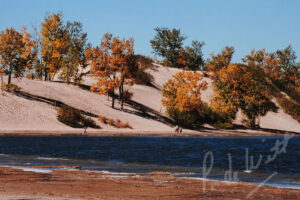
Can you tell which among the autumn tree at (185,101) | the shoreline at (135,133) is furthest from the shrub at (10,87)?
the autumn tree at (185,101)

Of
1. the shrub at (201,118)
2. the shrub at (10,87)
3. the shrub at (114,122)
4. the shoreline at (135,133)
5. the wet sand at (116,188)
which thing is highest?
the shrub at (10,87)

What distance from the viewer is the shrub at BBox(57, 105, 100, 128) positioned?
72.1 metres

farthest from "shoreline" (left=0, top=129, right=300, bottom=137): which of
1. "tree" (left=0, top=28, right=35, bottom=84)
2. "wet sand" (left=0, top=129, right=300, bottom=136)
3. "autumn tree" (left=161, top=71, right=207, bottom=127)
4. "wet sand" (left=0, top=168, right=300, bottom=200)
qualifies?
"wet sand" (left=0, top=168, right=300, bottom=200)

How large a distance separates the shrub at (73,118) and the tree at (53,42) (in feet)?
66.4

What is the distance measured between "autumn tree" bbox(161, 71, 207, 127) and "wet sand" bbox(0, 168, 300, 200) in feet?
216

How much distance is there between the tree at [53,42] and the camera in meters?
92.0

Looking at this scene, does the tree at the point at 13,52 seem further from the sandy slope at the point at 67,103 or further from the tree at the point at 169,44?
the tree at the point at 169,44

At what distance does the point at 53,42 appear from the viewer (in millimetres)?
92000

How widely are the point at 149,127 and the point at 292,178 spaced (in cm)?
5736

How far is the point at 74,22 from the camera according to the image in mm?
95375

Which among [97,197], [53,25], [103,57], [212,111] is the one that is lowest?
[97,197]

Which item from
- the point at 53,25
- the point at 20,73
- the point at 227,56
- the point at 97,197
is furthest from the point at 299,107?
the point at 97,197

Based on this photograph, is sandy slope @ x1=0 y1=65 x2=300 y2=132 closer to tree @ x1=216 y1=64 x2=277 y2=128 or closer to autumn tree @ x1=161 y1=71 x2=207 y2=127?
autumn tree @ x1=161 y1=71 x2=207 y2=127

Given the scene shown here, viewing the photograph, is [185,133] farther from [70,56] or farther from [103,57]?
[70,56]
